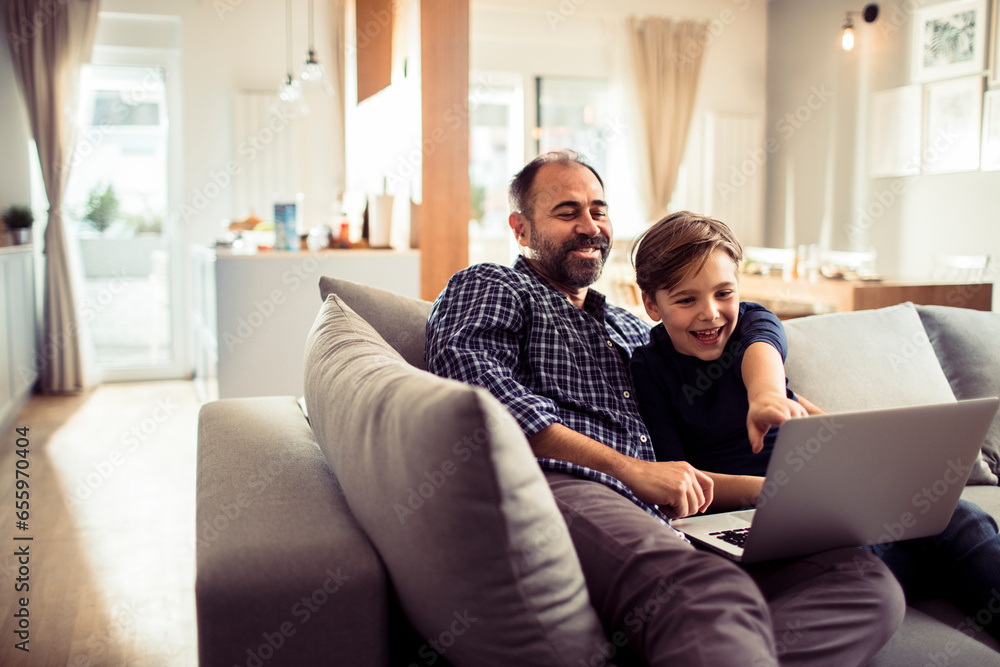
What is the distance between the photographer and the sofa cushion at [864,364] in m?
1.90

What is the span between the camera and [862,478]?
1.14 meters

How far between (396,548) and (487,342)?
68 cm

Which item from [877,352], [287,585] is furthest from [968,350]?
[287,585]

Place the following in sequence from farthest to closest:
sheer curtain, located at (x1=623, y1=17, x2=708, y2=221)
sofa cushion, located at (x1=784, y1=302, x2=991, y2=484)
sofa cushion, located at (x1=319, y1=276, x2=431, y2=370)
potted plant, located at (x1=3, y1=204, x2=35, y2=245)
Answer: sheer curtain, located at (x1=623, y1=17, x2=708, y2=221) → potted plant, located at (x1=3, y1=204, x2=35, y2=245) → sofa cushion, located at (x1=784, y1=302, x2=991, y2=484) → sofa cushion, located at (x1=319, y1=276, x2=431, y2=370)

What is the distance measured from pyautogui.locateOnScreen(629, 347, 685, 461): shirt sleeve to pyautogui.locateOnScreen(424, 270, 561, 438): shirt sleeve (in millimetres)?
215

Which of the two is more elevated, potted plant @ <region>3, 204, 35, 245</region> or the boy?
potted plant @ <region>3, 204, 35, 245</region>

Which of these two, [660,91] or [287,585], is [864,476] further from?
[660,91]

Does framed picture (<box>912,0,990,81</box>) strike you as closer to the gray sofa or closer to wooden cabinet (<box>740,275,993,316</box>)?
wooden cabinet (<box>740,275,993,316</box>)

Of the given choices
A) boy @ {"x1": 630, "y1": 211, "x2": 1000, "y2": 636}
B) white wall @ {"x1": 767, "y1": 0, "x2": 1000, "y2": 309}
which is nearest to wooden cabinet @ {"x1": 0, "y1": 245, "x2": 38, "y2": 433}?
boy @ {"x1": 630, "y1": 211, "x2": 1000, "y2": 636}

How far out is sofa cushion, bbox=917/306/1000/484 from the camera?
2049mm

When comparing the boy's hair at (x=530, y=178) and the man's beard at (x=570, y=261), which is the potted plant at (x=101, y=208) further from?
the man's beard at (x=570, y=261)

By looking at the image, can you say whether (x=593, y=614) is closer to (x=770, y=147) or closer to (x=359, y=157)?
(x=359, y=157)

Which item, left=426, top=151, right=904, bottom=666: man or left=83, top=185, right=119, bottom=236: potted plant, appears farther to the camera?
left=83, top=185, right=119, bottom=236: potted plant

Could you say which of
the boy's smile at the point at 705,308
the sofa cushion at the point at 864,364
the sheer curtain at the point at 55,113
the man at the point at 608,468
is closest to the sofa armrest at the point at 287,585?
the man at the point at 608,468
